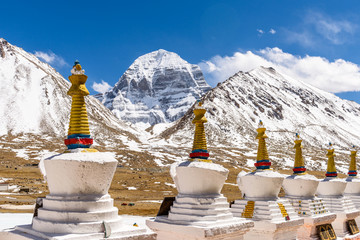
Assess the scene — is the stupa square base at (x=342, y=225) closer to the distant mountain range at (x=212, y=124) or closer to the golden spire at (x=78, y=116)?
the golden spire at (x=78, y=116)

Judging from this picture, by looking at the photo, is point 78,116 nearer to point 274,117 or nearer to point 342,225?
point 342,225

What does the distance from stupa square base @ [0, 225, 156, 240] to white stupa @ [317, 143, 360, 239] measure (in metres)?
12.8

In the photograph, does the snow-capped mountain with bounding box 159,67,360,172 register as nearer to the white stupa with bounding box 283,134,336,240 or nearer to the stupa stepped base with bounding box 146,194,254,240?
the white stupa with bounding box 283,134,336,240

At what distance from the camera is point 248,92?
13688cm

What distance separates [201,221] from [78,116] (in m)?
4.70

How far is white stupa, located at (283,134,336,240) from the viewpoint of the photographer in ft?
47.2

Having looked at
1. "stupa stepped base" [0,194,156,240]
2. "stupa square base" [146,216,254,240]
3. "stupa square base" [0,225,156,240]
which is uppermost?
"stupa stepped base" [0,194,156,240]

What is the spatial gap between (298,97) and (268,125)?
46.1 m

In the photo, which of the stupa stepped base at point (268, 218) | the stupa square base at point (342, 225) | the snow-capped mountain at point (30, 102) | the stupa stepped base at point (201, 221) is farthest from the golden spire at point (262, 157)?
the snow-capped mountain at point (30, 102)

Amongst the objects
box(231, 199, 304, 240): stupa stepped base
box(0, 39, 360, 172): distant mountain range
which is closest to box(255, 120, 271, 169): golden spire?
box(231, 199, 304, 240): stupa stepped base

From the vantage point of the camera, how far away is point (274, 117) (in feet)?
413

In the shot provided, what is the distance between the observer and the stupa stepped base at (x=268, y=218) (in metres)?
12.0

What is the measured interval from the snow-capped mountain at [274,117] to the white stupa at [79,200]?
262 feet

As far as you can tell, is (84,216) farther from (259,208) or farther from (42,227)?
(259,208)
